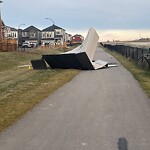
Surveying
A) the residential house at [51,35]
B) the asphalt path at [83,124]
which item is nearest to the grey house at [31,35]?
the residential house at [51,35]

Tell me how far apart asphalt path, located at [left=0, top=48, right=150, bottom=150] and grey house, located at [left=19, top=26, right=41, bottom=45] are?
4812 inches

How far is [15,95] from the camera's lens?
12.8 metres

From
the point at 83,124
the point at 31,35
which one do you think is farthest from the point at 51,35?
the point at 83,124

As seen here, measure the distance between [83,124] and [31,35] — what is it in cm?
12750

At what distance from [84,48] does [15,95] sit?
13857 mm

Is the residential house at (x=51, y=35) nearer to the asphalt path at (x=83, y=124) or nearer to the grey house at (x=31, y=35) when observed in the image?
the grey house at (x=31, y=35)

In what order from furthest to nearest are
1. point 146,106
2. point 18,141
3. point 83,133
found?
point 146,106, point 83,133, point 18,141

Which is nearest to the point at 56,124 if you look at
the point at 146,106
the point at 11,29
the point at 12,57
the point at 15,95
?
the point at 146,106

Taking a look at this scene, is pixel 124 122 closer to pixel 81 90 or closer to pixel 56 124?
pixel 56 124

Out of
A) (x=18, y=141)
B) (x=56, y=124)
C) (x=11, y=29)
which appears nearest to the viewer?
(x=18, y=141)

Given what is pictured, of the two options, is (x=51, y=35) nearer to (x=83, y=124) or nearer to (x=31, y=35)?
(x=31, y=35)

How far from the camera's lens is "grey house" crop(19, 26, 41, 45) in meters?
133

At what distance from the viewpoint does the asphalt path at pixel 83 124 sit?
6570 mm

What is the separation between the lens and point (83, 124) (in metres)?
8.08
